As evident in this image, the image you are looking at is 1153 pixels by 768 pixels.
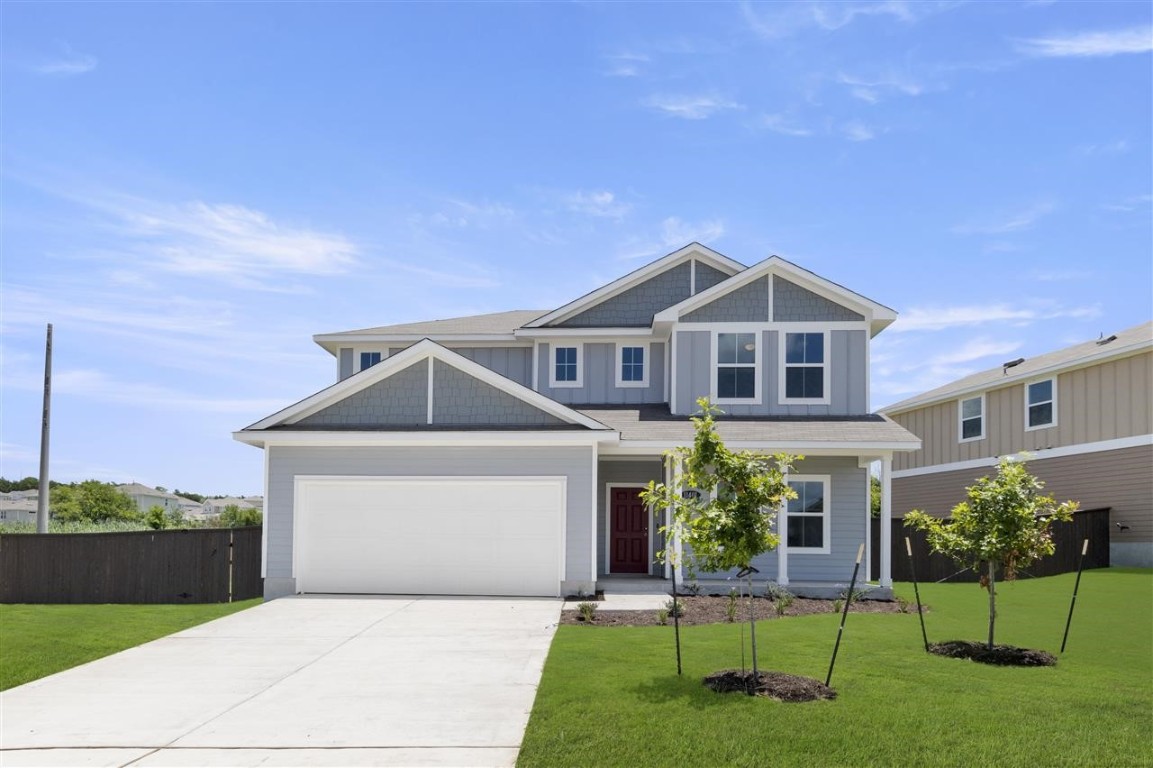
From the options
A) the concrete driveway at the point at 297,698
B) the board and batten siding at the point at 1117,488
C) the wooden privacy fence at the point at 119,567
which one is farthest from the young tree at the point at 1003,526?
the wooden privacy fence at the point at 119,567

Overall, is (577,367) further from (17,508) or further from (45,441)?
(17,508)

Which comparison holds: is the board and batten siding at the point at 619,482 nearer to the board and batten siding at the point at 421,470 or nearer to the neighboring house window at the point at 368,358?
the board and batten siding at the point at 421,470

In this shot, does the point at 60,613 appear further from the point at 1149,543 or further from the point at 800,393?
the point at 1149,543

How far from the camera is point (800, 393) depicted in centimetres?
2005

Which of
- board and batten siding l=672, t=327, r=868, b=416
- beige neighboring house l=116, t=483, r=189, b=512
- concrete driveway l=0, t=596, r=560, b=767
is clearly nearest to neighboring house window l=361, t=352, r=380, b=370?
board and batten siding l=672, t=327, r=868, b=416

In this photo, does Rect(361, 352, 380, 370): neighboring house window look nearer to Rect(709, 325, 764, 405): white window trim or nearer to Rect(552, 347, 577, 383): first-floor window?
Rect(552, 347, 577, 383): first-floor window

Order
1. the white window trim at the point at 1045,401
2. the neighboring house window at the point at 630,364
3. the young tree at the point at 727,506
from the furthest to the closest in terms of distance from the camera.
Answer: the white window trim at the point at 1045,401
the neighboring house window at the point at 630,364
the young tree at the point at 727,506

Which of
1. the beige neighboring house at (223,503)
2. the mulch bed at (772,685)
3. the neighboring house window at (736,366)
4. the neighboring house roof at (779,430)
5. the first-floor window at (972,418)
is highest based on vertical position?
the neighboring house window at (736,366)

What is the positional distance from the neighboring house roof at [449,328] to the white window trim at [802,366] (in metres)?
6.37

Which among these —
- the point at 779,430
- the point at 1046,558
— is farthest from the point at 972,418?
the point at 779,430

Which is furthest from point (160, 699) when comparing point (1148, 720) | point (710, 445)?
point (1148, 720)

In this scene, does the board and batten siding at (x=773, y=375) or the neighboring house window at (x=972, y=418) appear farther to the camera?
the neighboring house window at (x=972, y=418)

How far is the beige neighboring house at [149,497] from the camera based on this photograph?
232ft

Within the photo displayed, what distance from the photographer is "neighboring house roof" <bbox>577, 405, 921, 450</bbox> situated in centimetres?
1798
